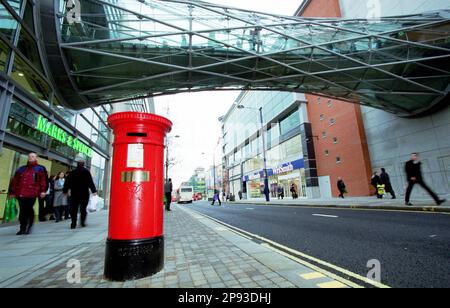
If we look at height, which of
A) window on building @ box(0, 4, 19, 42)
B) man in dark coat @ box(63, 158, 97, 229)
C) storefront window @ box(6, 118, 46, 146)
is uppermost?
window on building @ box(0, 4, 19, 42)

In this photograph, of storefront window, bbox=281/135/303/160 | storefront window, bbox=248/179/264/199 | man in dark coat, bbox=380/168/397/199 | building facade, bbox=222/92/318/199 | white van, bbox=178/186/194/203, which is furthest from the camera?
storefront window, bbox=248/179/264/199

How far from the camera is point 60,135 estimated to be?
1020cm

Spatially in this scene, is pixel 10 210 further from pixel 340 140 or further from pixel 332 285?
pixel 340 140

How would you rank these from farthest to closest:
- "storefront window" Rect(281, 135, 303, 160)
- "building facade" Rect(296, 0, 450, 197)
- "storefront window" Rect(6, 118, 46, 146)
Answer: "storefront window" Rect(281, 135, 303, 160) < "building facade" Rect(296, 0, 450, 197) < "storefront window" Rect(6, 118, 46, 146)

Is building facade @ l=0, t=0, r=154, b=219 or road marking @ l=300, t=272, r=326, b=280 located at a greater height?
building facade @ l=0, t=0, r=154, b=219

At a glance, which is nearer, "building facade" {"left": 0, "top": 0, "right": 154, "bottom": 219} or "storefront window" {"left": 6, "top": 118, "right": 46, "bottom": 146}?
"building facade" {"left": 0, "top": 0, "right": 154, "bottom": 219}

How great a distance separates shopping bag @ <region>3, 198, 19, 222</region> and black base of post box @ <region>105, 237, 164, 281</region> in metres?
8.02

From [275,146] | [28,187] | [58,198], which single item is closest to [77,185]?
[28,187]

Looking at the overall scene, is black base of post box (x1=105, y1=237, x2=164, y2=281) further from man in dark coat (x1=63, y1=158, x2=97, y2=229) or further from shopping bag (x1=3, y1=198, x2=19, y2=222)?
shopping bag (x1=3, y1=198, x2=19, y2=222)

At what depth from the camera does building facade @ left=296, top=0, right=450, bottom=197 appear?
1452 cm

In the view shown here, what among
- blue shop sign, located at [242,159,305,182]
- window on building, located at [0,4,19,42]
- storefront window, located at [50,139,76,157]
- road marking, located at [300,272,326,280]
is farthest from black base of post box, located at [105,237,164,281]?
blue shop sign, located at [242,159,305,182]

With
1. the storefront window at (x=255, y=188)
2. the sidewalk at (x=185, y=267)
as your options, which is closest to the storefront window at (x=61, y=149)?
the sidewalk at (x=185, y=267)

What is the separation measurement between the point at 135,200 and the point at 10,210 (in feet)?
27.5
